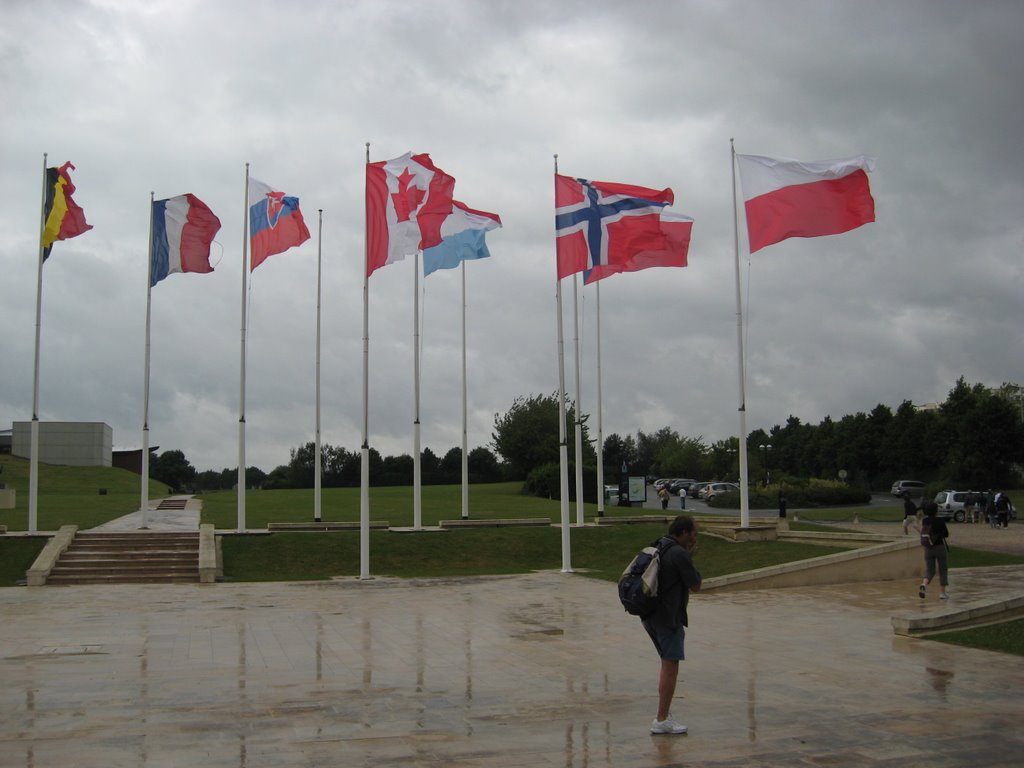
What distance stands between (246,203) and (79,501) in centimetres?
2508

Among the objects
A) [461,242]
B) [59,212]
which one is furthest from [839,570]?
[59,212]

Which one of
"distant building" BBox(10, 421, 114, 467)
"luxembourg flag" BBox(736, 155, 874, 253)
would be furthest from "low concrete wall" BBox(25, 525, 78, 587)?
"distant building" BBox(10, 421, 114, 467)

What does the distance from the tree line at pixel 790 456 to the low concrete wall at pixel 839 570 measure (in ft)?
84.8

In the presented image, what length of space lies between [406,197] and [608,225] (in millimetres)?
4956

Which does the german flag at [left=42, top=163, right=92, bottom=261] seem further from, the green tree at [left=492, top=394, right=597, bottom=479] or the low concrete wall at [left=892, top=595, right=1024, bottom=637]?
the green tree at [left=492, top=394, right=597, bottom=479]

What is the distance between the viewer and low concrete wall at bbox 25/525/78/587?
2253cm

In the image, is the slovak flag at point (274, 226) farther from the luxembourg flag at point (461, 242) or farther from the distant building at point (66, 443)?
the distant building at point (66, 443)

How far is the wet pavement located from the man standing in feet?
0.90

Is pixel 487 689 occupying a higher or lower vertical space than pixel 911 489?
lower

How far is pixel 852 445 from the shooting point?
8738cm

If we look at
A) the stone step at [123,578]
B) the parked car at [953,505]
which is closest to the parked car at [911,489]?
the parked car at [953,505]

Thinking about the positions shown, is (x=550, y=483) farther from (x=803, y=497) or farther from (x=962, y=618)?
(x=962, y=618)

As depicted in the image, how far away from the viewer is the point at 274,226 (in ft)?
84.6

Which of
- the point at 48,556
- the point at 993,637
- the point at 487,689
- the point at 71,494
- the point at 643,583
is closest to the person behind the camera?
the point at 643,583
